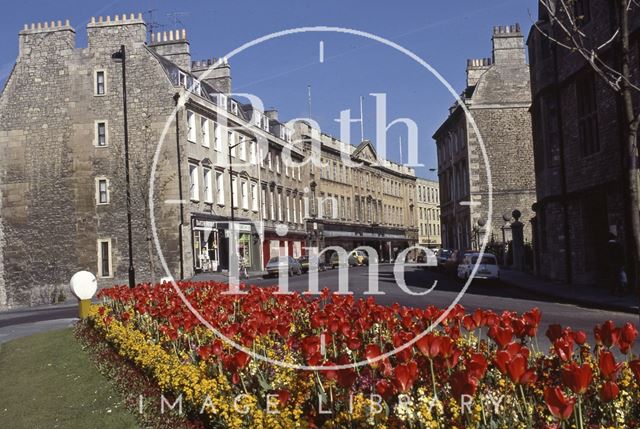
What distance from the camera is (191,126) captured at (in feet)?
149

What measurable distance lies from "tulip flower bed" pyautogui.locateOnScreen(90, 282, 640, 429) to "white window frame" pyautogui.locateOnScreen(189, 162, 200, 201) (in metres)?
36.8

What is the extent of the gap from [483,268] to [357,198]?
184 feet

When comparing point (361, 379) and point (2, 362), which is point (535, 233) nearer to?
point (2, 362)

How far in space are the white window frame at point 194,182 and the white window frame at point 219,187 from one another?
3.55 m

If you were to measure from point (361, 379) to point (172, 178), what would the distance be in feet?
129

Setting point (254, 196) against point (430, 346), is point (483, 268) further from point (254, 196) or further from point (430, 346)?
point (254, 196)

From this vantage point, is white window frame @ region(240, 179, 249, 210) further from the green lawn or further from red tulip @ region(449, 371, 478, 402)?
red tulip @ region(449, 371, 478, 402)

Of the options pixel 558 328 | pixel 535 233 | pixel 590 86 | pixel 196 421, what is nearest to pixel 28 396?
pixel 196 421

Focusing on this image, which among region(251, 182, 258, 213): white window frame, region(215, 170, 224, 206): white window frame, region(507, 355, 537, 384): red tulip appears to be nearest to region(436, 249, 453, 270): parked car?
region(215, 170, 224, 206): white window frame

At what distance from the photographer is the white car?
101 feet

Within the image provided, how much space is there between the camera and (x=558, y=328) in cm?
516

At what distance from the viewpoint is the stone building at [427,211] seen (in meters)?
111

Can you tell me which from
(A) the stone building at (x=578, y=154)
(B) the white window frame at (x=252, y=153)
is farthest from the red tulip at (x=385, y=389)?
(B) the white window frame at (x=252, y=153)

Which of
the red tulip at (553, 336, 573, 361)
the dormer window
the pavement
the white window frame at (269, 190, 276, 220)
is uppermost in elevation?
the dormer window
